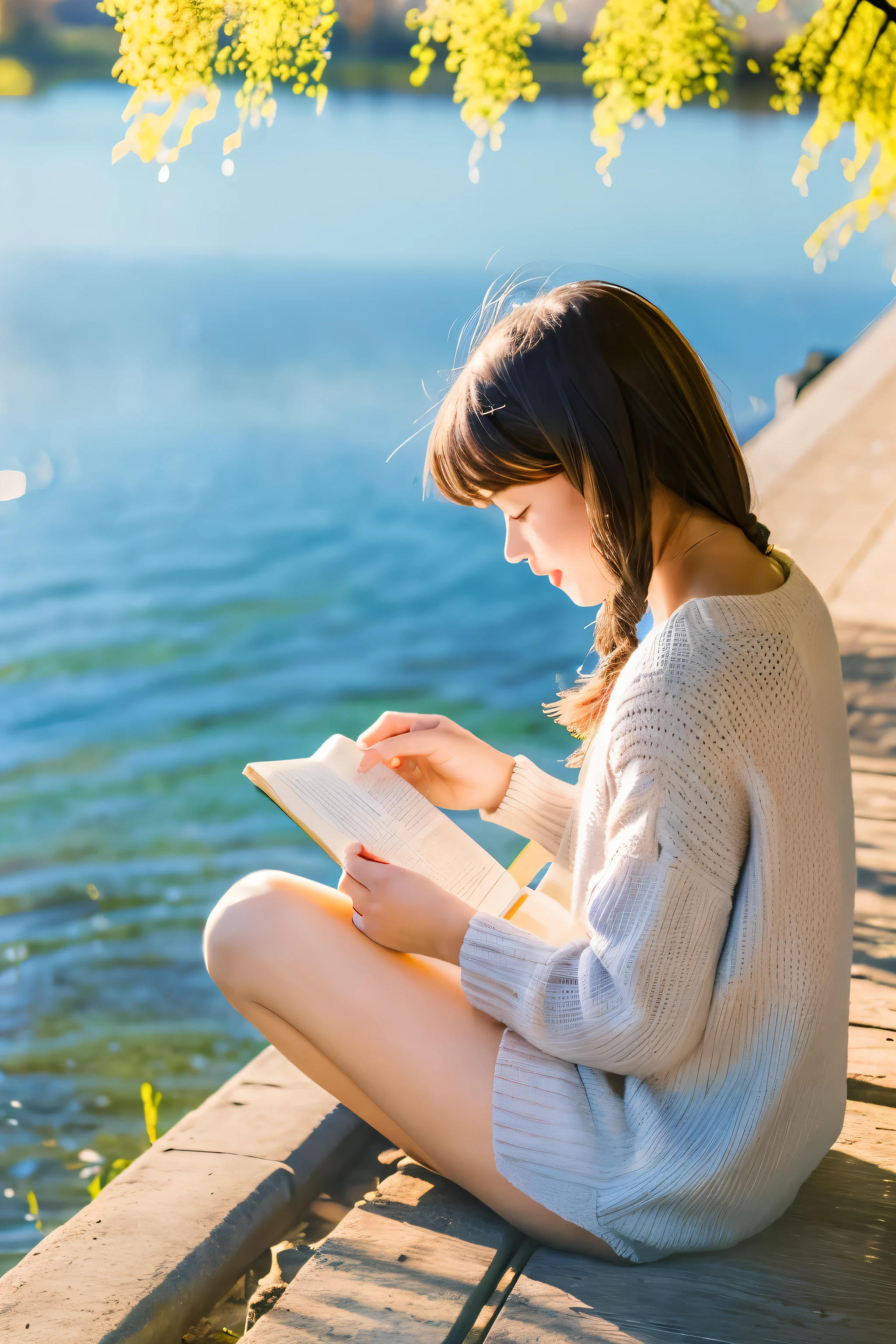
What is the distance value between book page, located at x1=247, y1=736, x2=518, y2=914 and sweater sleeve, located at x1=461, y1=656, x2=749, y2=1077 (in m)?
0.36

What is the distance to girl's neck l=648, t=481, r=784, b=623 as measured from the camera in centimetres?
153

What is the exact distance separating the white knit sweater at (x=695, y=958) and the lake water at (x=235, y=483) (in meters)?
0.58

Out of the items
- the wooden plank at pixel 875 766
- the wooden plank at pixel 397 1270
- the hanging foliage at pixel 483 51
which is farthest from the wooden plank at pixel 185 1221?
the hanging foliage at pixel 483 51

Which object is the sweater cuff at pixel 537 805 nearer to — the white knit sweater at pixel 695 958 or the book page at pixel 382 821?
the book page at pixel 382 821

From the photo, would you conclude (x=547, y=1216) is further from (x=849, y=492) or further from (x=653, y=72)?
(x=849, y=492)

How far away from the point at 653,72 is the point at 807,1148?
429 cm

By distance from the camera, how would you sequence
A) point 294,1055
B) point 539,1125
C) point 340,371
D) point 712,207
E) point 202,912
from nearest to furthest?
point 539,1125
point 294,1055
point 202,912
point 712,207
point 340,371

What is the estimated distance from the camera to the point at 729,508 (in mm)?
1576

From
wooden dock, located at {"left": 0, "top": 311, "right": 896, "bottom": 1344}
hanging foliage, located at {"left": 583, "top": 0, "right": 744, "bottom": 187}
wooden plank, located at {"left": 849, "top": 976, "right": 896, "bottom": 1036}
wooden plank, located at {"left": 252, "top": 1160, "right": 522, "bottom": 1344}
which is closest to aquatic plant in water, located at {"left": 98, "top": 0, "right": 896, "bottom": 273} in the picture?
hanging foliage, located at {"left": 583, "top": 0, "right": 744, "bottom": 187}

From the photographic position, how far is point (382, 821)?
1.87 metres

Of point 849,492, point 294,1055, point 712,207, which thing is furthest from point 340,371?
point 294,1055

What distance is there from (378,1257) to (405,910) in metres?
0.50

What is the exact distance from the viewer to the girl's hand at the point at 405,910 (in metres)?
1.58

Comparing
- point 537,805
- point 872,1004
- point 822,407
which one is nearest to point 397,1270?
point 537,805
